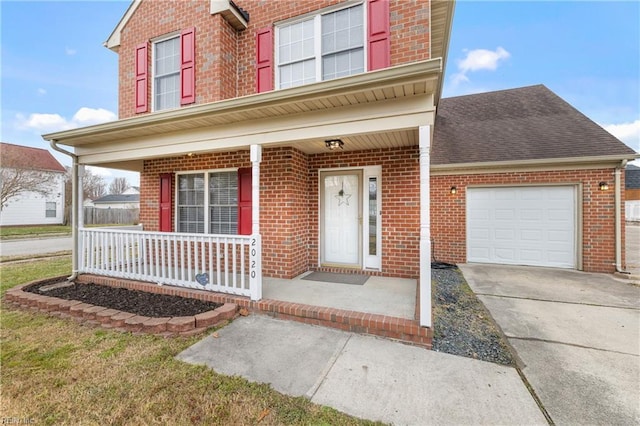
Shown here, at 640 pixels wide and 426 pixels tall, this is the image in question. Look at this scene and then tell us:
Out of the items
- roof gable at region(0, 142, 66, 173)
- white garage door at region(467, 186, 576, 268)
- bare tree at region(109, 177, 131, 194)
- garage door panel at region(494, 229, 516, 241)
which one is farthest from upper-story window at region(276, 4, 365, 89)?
bare tree at region(109, 177, 131, 194)

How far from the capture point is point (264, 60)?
5.61 meters

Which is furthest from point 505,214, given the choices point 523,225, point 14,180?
point 14,180

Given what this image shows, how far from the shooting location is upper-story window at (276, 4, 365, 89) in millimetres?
4992

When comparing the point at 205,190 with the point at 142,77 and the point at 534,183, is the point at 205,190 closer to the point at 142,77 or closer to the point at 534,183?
the point at 142,77

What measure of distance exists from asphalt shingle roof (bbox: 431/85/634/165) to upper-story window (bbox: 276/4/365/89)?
4.14 metres

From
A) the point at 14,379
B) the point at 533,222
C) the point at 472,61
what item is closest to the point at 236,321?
the point at 14,379

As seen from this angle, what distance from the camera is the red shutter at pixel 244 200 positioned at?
225 inches

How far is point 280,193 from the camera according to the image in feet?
18.0

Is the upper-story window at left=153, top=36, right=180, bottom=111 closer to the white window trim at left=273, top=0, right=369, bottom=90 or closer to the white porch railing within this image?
the white window trim at left=273, top=0, right=369, bottom=90

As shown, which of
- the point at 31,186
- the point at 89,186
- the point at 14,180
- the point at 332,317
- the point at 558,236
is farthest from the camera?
the point at 89,186

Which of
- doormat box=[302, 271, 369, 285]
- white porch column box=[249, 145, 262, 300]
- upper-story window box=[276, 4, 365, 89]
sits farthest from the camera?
doormat box=[302, 271, 369, 285]

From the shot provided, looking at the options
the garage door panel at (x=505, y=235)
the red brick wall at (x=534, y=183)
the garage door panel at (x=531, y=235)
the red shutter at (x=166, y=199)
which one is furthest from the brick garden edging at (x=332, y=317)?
the garage door panel at (x=531, y=235)

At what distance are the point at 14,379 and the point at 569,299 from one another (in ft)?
24.6

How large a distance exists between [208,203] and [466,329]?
17.9 ft
